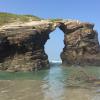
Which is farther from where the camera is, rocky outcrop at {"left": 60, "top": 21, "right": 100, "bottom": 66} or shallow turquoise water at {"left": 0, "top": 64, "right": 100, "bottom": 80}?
rocky outcrop at {"left": 60, "top": 21, "right": 100, "bottom": 66}

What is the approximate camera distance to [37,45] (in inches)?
2569

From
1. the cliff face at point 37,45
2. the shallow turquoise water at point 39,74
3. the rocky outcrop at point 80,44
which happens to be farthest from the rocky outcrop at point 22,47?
the rocky outcrop at point 80,44

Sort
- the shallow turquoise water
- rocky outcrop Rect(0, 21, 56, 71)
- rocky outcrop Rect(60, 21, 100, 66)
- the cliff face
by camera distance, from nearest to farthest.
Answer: the shallow turquoise water → rocky outcrop Rect(0, 21, 56, 71) → the cliff face → rocky outcrop Rect(60, 21, 100, 66)

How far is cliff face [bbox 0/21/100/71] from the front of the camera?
200ft

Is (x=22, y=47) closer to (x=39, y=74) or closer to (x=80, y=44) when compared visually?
(x=39, y=74)

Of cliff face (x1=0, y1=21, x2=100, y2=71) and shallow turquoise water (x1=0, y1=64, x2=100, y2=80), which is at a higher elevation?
cliff face (x1=0, y1=21, x2=100, y2=71)

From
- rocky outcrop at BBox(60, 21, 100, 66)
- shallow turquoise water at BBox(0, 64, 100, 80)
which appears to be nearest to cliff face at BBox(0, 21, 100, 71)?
rocky outcrop at BBox(60, 21, 100, 66)

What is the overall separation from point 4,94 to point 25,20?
147ft

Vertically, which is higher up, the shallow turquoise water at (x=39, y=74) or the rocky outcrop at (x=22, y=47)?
the rocky outcrop at (x=22, y=47)

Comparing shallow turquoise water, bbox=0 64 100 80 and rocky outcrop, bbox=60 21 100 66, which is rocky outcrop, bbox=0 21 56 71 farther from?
rocky outcrop, bbox=60 21 100 66

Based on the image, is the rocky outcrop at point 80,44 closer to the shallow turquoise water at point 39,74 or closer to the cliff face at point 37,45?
the cliff face at point 37,45

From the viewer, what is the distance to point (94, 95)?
86.2 feet

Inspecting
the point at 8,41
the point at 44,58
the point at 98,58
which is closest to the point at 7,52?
the point at 8,41

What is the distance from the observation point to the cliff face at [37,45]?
200 feet
